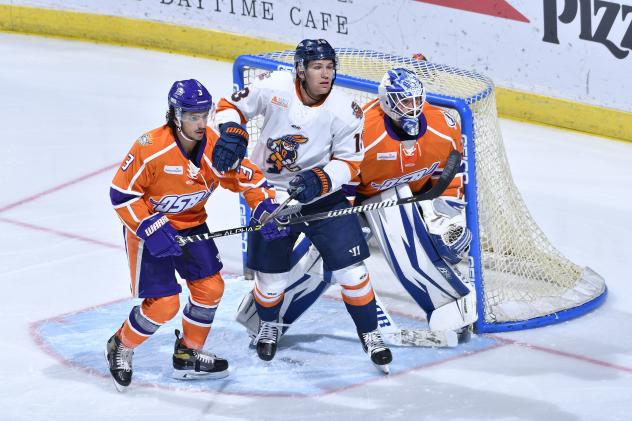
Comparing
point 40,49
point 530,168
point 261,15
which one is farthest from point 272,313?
point 40,49

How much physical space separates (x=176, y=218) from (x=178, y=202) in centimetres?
9

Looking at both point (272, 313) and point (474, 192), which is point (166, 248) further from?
point (474, 192)

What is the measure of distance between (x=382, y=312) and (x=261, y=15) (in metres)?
3.56

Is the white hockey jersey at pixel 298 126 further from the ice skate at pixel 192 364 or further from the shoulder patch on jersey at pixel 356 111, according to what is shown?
the ice skate at pixel 192 364

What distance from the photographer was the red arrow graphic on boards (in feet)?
23.2

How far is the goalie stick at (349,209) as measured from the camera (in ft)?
14.1

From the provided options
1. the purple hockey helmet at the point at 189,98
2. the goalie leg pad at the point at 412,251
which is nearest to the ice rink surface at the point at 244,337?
the goalie leg pad at the point at 412,251

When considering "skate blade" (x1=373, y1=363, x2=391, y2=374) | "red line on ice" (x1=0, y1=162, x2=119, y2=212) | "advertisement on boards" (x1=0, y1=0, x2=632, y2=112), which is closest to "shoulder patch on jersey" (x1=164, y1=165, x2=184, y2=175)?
"skate blade" (x1=373, y1=363, x2=391, y2=374)

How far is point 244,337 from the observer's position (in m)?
4.81

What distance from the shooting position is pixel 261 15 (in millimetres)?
7984

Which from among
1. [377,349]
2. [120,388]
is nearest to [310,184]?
[377,349]

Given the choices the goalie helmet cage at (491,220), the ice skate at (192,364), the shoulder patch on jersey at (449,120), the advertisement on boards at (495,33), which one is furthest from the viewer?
the advertisement on boards at (495,33)

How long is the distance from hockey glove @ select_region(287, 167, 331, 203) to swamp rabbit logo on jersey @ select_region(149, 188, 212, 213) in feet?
0.91

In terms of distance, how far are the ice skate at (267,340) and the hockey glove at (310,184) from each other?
23.4 inches
